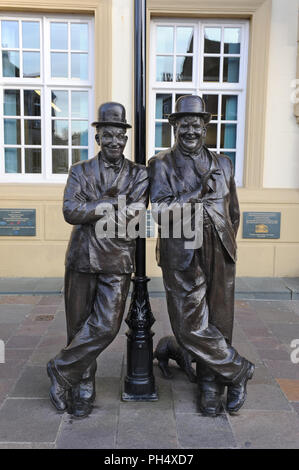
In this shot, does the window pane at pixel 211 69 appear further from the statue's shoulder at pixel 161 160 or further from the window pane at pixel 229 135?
the statue's shoulder at pixel 161 160

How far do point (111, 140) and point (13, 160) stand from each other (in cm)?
470

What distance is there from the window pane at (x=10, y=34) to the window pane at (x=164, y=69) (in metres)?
2.22

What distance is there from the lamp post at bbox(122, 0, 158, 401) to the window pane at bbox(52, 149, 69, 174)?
13.3 ft

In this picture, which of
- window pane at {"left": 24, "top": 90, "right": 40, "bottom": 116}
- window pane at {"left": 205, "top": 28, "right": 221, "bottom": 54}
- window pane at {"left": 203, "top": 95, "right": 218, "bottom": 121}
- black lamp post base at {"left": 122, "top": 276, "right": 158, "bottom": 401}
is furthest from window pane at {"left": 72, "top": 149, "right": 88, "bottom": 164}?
black lamp post base at {"left": 122, "top": 276, "right": 158, "bottom": 401}

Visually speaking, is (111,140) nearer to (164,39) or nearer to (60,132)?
(60,132)

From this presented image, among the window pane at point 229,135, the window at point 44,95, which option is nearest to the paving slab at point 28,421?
the window at point 44,95

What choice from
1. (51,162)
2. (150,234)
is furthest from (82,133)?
(150,234)

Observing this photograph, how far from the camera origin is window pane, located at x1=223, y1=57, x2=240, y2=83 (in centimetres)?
680

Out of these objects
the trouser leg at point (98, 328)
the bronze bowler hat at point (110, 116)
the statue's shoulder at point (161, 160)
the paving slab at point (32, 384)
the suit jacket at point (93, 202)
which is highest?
the bronze bowler hat at point (110, 116)

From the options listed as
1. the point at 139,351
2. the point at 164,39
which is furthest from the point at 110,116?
the point at 164,39

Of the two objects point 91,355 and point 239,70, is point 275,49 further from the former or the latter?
point 91,355

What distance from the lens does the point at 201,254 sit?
288 cm

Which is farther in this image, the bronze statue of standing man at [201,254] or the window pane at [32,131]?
the window pane at [32,131]

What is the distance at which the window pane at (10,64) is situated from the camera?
22.1 ft
